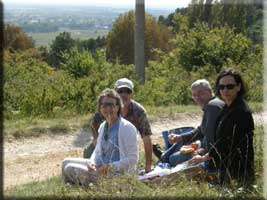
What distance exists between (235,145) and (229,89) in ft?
1.50

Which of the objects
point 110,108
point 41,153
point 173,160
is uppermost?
point 110,108

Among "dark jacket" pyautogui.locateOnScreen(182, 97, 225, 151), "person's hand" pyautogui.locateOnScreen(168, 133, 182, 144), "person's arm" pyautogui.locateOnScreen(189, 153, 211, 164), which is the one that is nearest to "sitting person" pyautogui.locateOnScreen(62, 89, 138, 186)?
"person's arm" pyautogui.locateOnScreen(189, 153, 211, 164)

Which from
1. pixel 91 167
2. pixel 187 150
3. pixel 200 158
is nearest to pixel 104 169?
pixel 91 167

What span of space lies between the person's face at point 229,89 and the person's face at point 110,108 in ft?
2.91

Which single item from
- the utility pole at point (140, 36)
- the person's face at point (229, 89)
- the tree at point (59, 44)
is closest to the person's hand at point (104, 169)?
the person's face at point (229, 89)

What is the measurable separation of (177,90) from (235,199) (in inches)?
328

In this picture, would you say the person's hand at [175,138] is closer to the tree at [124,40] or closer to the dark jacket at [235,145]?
the dark jacket at [235,145]

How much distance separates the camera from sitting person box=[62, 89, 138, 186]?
4367 mm

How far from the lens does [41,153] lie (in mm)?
7320

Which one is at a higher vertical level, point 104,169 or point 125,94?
point 125,94

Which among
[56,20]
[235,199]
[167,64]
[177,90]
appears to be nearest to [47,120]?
[177,90]

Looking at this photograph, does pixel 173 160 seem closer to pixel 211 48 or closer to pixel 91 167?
pixel 91 167

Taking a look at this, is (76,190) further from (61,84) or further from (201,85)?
(61,84)

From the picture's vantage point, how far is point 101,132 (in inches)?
182
